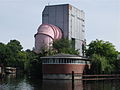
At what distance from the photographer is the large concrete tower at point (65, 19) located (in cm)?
11412

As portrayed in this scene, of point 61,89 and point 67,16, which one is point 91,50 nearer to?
point 67,16

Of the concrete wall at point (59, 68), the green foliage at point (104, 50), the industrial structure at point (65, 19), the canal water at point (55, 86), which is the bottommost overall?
the canal water at point (55, 86)

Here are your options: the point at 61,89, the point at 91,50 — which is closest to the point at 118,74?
the point at 91,50

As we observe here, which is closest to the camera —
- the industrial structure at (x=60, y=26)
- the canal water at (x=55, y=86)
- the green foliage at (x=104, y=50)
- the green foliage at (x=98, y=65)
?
the canal water at (x=55, y=86)

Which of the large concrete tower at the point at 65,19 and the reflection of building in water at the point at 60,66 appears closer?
the reflection of building in water at the point at 60,66

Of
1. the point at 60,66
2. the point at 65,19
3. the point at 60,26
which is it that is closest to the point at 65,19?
the point at 65,19

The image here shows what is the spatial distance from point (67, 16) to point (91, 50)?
29890mm

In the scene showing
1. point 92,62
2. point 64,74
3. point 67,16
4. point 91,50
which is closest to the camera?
point 64,74

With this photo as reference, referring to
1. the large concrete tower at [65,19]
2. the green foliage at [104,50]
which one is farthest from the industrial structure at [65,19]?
the green foliage at [104,50]

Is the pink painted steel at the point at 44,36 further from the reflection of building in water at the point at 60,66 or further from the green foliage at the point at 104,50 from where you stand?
the reflection of building in water at the point at 60,66

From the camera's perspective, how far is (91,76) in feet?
224

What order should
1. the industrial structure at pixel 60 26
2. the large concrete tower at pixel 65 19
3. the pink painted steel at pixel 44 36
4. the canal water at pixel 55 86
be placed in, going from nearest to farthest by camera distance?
the canal water at pixel 55 86 < the pink painted steel at pixel 44 36 < the industrial structure at pixel 60 26 < the large concrete tower at pixel 65 19

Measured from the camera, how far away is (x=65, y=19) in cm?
11438

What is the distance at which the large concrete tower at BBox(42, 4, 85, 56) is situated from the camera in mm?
114125
